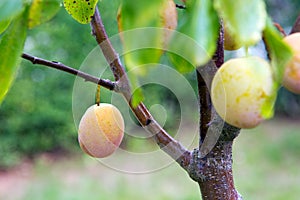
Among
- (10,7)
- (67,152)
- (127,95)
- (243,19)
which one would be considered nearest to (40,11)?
(10,7)

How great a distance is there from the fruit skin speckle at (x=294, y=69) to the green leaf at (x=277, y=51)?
1cm

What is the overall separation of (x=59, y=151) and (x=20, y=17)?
3.32 metres

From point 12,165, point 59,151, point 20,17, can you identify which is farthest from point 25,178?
point 20,17

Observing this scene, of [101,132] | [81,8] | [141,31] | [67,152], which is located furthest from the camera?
[67,152]

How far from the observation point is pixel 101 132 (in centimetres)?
54

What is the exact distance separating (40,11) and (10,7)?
0.06 feet

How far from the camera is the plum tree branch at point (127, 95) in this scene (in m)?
0.53

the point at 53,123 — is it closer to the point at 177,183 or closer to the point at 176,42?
the point at 177,183

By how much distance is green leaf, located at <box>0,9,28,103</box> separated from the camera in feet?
1.01

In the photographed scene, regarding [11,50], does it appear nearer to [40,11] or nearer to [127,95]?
[40,11]

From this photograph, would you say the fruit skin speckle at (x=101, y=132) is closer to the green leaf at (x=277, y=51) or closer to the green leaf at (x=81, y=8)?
the green leaf at (x=81, y=8)

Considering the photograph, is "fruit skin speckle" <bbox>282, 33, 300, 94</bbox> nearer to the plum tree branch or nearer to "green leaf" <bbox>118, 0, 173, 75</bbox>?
"green leaf" <bbox>118, 0, 173, 75</bbox>

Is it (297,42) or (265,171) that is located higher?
(297,42)

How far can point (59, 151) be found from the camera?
355cm
